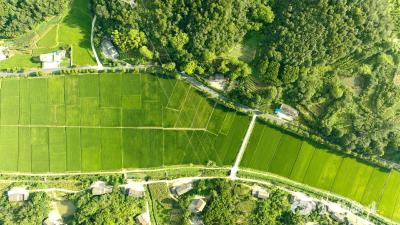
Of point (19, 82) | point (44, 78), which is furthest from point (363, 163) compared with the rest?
point (19, 82)

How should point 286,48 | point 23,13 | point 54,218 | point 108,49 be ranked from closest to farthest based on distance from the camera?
1. point 286,48
2. point 23,13
3. point 108,49
4. point 54,218

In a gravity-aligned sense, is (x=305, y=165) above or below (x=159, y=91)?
below

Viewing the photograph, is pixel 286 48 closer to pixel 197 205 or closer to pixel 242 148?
pixel 242 148

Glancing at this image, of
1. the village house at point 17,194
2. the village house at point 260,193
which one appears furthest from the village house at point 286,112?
the village house at point 17,194

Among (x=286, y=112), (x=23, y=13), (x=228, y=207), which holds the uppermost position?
(x=23, y=13)

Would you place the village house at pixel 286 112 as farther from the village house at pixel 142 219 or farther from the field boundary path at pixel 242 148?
the village house at pixel 142 219

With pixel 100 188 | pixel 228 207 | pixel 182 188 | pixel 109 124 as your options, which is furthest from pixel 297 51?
pixel 100 188

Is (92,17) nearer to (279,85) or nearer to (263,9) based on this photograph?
(263,9)
